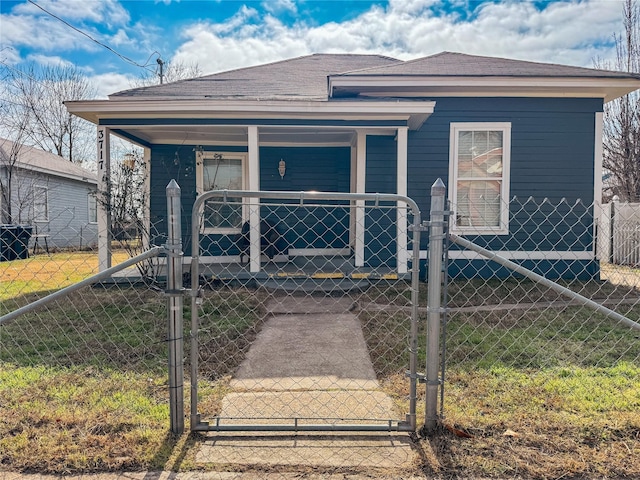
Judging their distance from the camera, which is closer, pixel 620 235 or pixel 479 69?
pixel 479 69

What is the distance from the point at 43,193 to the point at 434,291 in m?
17.2

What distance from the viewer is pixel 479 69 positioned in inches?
301

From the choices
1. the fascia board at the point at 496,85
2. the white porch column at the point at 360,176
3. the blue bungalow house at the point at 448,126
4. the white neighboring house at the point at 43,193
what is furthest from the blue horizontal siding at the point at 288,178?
the white neighboring house at the point at 43,193

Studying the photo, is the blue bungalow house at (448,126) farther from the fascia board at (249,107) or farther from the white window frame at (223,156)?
the white window frame at (223,156)

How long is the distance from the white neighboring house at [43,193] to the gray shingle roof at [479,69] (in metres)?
8.95

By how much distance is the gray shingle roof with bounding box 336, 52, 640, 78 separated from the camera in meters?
7.20

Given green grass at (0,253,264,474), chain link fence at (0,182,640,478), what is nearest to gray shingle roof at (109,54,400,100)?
chain link fence at (0,182,640,478)

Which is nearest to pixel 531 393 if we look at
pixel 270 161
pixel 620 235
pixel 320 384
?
pixel 320 384

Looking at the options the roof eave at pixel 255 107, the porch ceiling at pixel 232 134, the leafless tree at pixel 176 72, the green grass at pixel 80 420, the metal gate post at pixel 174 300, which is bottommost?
the green grass at pixel 80 420

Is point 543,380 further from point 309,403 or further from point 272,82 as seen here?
point 272,82

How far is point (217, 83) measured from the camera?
874 centimetres

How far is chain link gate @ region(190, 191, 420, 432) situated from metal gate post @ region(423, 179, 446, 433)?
8 cm

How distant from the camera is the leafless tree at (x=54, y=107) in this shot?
1905 centimetres

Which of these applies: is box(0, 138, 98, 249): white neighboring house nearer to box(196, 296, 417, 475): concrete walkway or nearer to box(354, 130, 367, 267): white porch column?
box(354, 130, 367, 267): white porch column
